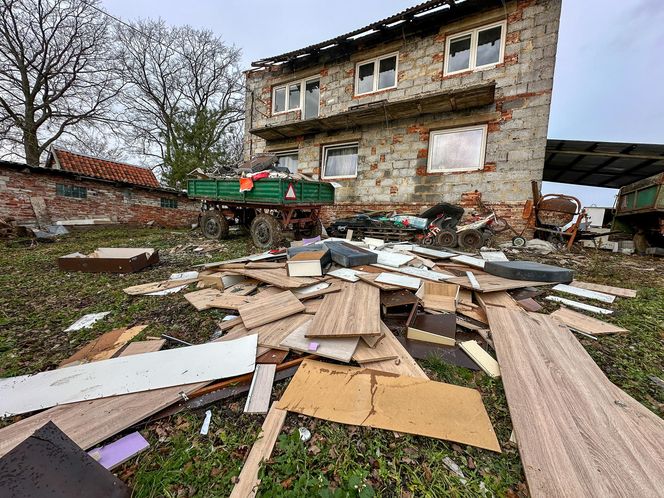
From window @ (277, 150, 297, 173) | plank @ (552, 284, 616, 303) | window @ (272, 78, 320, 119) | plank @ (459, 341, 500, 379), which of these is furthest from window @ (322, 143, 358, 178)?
plank @ (459, 341, 500, 379)

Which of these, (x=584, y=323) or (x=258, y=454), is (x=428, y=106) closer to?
(x=584, y=323)

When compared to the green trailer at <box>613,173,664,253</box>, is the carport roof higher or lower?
higher

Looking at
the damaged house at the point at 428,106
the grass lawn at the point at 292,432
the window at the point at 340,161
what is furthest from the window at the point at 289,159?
the grass lawn at the point at 292,432

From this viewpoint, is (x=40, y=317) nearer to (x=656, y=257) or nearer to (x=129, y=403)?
(x=129, y=403)

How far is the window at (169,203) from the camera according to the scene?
451 inches

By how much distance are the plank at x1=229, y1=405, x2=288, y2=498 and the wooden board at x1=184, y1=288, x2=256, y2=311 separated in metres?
1.43

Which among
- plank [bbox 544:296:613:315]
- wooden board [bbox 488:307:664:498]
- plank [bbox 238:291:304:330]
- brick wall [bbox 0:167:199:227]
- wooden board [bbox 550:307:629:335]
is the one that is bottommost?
wooden board [bbox 488:307:664:498]

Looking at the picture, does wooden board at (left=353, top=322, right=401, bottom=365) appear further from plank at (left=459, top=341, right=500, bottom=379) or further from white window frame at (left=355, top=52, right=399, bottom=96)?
white window frame at (left=355, top=52, right=399, bottom=96)

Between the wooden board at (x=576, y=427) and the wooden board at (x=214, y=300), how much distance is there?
2343 millimetres

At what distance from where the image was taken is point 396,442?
1.23 meters

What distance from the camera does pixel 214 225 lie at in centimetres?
723

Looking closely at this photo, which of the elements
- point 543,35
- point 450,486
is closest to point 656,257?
point 543,35

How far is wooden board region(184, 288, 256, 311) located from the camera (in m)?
2.67

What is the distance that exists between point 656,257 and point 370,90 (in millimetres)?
8254
